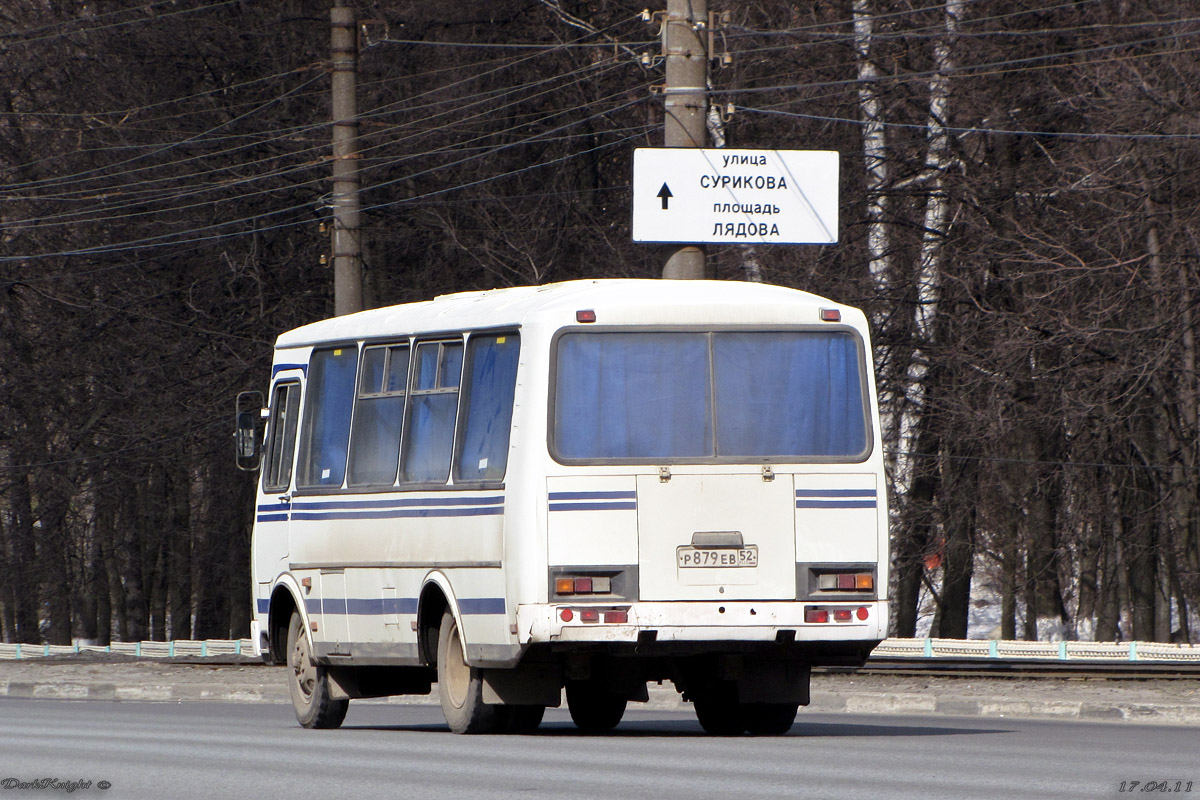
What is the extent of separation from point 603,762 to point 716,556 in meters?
2.10

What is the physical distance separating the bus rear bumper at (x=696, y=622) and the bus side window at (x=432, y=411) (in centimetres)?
163

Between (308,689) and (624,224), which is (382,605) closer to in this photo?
(308,689)

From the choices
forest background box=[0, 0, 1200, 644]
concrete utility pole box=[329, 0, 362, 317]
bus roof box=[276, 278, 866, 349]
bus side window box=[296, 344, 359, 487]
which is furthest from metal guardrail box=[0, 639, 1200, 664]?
bus roof box=[276, 278, 866, 349]

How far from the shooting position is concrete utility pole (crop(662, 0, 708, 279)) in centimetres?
1678

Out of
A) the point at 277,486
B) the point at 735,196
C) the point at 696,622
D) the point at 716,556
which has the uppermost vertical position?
the point at 735,196

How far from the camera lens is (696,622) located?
12.5 meters

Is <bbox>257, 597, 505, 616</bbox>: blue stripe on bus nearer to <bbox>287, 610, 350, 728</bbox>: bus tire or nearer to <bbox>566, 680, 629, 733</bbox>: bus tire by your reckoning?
<bbox>287, 610, 350, 728</bbox>: bus tire

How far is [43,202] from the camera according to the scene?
108 ft

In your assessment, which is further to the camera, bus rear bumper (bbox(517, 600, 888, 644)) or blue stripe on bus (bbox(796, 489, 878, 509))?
blue stripe on bus (bbox(796, 489, 878, 509))

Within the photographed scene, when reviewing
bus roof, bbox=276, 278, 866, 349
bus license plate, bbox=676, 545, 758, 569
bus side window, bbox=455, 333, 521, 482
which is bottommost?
bus license plate, bbox=676, 545, 758, 569

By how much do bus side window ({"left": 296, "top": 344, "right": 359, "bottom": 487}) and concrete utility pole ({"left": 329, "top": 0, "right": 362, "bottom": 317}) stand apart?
657 centimetres

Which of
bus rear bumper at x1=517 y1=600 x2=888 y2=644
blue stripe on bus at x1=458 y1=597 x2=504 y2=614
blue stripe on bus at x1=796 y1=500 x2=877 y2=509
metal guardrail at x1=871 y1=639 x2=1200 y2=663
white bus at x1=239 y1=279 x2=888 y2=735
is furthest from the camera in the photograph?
metal guardrail at x1=871 y1=639 x2=1200 y2=663
